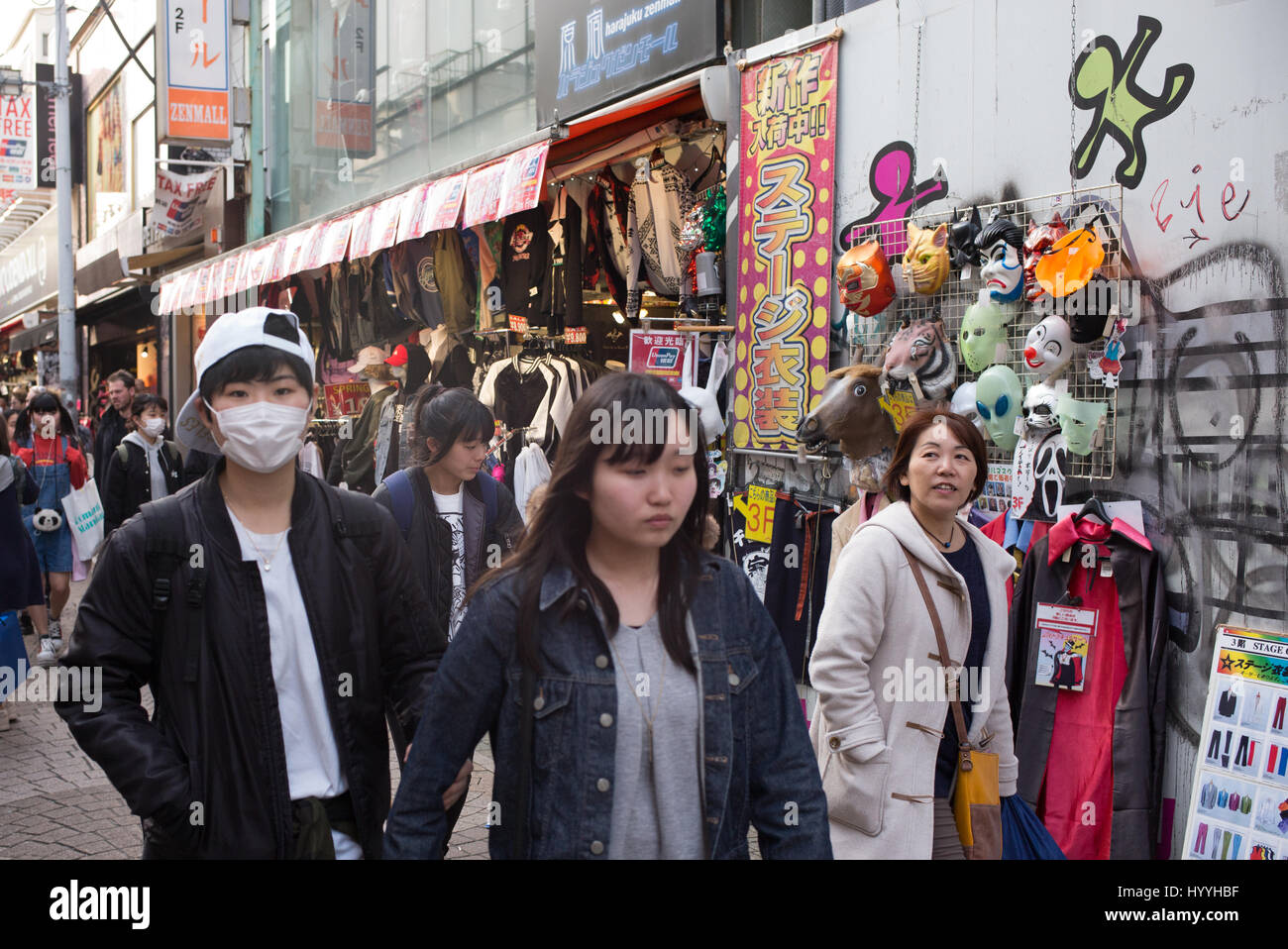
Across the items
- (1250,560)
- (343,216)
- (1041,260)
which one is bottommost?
(1250,560)

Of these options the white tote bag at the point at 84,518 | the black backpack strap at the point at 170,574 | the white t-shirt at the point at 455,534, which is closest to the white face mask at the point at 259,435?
the black backpack strap at the point at 170,574

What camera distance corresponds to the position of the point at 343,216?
11.8 meters

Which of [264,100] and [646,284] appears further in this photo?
[264,100]

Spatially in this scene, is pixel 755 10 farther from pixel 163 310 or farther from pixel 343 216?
pixel 163 310

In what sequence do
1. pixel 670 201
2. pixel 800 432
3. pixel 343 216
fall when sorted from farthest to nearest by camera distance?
pixel 343 216 < pixel 670 201 < pixel 800 432

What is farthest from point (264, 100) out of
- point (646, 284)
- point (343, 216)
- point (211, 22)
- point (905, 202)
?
point (905, 202)

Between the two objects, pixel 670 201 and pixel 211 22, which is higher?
pixel 211 22

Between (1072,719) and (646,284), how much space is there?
4375 mm

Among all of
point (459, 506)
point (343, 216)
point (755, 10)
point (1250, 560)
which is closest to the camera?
point (1250, 560)

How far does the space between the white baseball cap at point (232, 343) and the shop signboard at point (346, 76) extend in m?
11.2

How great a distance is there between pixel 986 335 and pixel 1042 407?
0.46 meters

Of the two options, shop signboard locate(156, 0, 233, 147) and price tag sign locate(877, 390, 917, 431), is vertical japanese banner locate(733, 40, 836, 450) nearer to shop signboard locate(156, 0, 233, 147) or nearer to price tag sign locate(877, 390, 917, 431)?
price tag sign locate(877, 390, 917, 431)

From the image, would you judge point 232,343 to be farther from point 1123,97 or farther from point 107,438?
point 107,438

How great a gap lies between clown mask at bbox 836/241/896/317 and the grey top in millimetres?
3672
